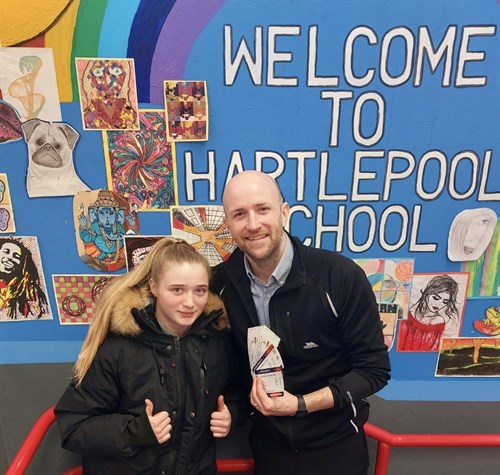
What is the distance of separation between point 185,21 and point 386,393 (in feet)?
4.97

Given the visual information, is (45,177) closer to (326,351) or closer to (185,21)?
(185,21)

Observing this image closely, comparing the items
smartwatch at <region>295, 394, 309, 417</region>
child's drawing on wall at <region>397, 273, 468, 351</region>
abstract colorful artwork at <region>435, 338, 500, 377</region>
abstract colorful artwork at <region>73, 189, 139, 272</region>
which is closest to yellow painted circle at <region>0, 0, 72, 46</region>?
abstract colorful artwork at <region>73, 189, 139, 272</region>

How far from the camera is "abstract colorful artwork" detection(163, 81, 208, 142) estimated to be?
4.34ft

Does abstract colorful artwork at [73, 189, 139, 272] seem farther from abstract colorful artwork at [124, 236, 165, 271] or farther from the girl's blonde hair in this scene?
the girl's blonde hair

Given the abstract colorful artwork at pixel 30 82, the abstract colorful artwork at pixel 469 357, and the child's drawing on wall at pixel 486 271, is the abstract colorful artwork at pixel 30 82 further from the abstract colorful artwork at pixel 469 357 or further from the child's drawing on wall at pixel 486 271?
the abstract colorful artwork at pixel 469 357

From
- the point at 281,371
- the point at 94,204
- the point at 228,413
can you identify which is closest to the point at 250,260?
the point at 281,371

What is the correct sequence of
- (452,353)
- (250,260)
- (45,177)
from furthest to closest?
(452,353)
(45,177)
(250,260)

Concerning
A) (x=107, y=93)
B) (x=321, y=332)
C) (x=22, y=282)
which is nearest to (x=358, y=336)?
(x=321, y=332)

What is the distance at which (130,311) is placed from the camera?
1239 millimetres

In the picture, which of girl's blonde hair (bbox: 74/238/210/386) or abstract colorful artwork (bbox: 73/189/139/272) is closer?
girl's blonde hair (bbox: 74/238/210/386)

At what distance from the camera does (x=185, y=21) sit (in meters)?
1.27

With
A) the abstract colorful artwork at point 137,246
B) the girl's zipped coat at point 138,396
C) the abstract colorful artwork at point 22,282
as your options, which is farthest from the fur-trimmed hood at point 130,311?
the abstract colorful artwork at point 22,282

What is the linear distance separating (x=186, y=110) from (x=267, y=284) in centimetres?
61

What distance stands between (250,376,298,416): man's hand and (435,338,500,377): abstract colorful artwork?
0.70 metres
